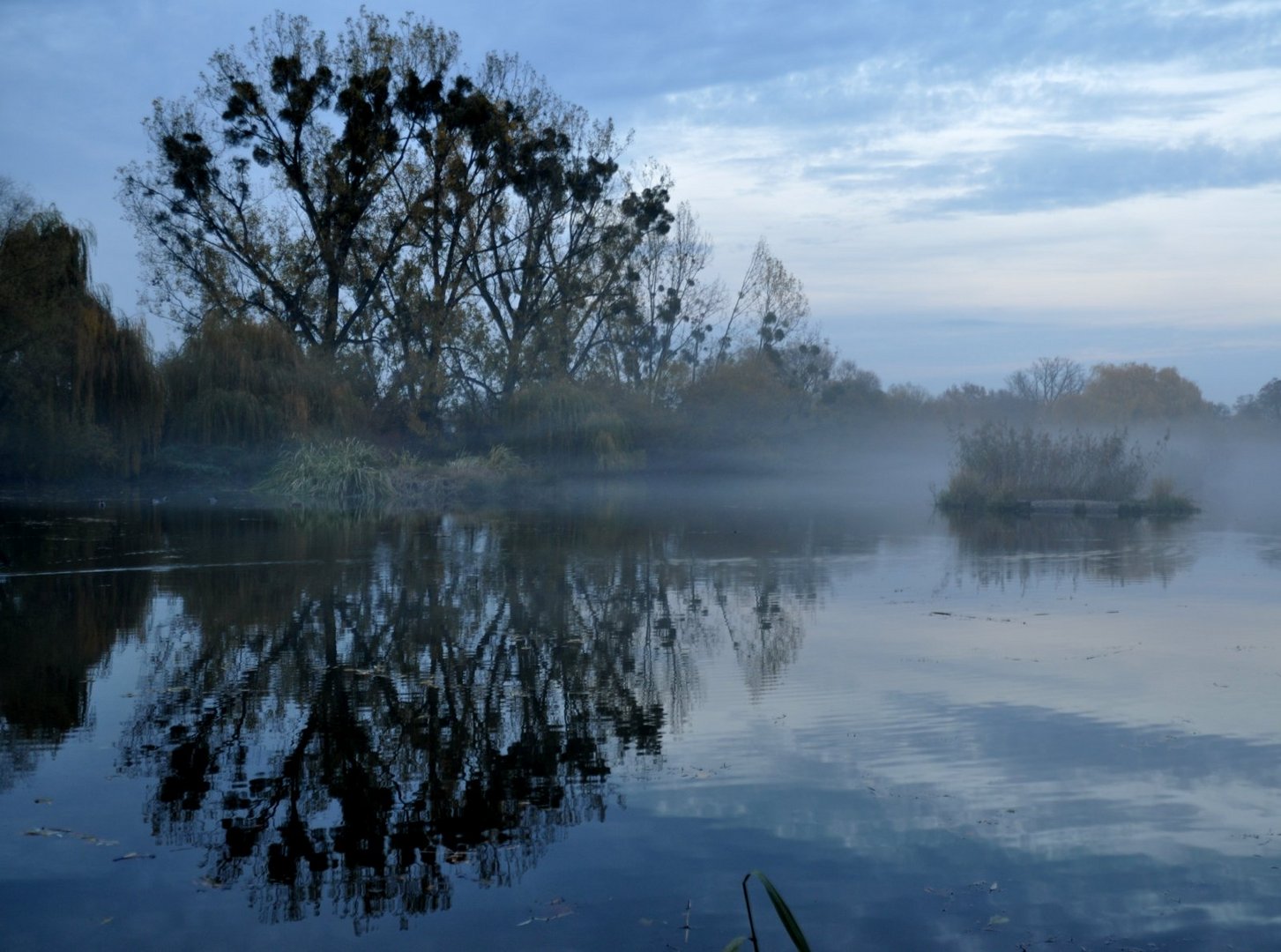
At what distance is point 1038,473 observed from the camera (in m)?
27.7

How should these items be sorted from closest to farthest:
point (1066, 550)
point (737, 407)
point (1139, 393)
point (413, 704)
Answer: point (413, 704), point (1066, 550), point (737, 407), point (1139, 393)

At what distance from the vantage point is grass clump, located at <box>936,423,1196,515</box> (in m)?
27.0

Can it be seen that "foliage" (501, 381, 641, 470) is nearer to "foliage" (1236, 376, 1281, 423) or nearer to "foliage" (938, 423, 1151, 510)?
"foliage" (938, 423, 1151, 510)

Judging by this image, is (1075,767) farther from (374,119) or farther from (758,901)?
(374,119)

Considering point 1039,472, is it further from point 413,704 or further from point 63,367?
point 413,704

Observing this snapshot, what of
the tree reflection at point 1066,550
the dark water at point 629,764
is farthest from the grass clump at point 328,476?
the dark water at point 629,764

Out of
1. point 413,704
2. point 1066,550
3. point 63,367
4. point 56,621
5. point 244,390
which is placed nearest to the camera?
point 413,704

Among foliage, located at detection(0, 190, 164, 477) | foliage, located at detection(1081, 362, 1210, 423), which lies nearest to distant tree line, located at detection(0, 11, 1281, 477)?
foliage, located at detection(0, 190, 164, 477)

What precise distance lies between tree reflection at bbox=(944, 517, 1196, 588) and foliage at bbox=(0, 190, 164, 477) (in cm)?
1851

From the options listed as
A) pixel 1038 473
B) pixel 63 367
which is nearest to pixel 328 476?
pixel 63 367

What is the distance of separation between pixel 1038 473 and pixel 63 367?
71.1 ft

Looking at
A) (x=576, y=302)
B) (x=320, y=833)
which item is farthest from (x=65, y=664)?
(x=576, y=302)

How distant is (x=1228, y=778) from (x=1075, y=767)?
26.2 inches

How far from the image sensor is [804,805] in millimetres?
5324
